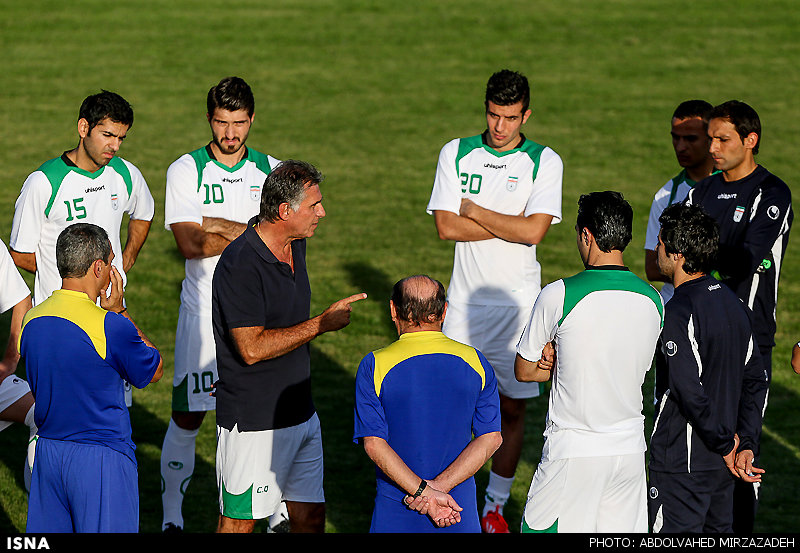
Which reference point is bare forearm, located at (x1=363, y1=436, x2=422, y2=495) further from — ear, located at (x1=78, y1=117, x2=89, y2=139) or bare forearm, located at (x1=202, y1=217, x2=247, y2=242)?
ear, located at (x1=78, y1=117, x2=89, y2=139)

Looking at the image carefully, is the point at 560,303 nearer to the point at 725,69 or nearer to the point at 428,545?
the point at 428,545

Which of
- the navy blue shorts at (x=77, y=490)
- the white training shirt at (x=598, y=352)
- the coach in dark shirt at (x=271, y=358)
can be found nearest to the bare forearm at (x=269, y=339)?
the coach in dark shirt at (x=271, y=358)

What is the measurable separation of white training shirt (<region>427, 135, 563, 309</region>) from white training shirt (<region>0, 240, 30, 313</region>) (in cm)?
325

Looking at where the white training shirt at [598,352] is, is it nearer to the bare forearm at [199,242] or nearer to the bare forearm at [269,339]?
the bare forearm at [269,339]

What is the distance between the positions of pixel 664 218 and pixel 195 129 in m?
17.0

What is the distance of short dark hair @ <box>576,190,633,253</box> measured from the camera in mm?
5539

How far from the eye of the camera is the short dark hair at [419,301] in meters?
5.14

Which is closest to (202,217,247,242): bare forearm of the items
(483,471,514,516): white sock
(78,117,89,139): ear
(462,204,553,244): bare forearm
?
(78,117,89,139): ear

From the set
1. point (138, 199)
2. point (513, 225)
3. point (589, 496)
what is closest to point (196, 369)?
point (138, 199)

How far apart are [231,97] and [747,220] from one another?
3.88m

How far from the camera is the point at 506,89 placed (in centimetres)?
763

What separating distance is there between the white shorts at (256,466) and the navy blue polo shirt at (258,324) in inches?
2.8

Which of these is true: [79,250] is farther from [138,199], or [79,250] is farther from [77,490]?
[138,199]

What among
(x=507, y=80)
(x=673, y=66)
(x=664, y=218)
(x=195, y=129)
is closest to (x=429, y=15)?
(x=673, y=66)
